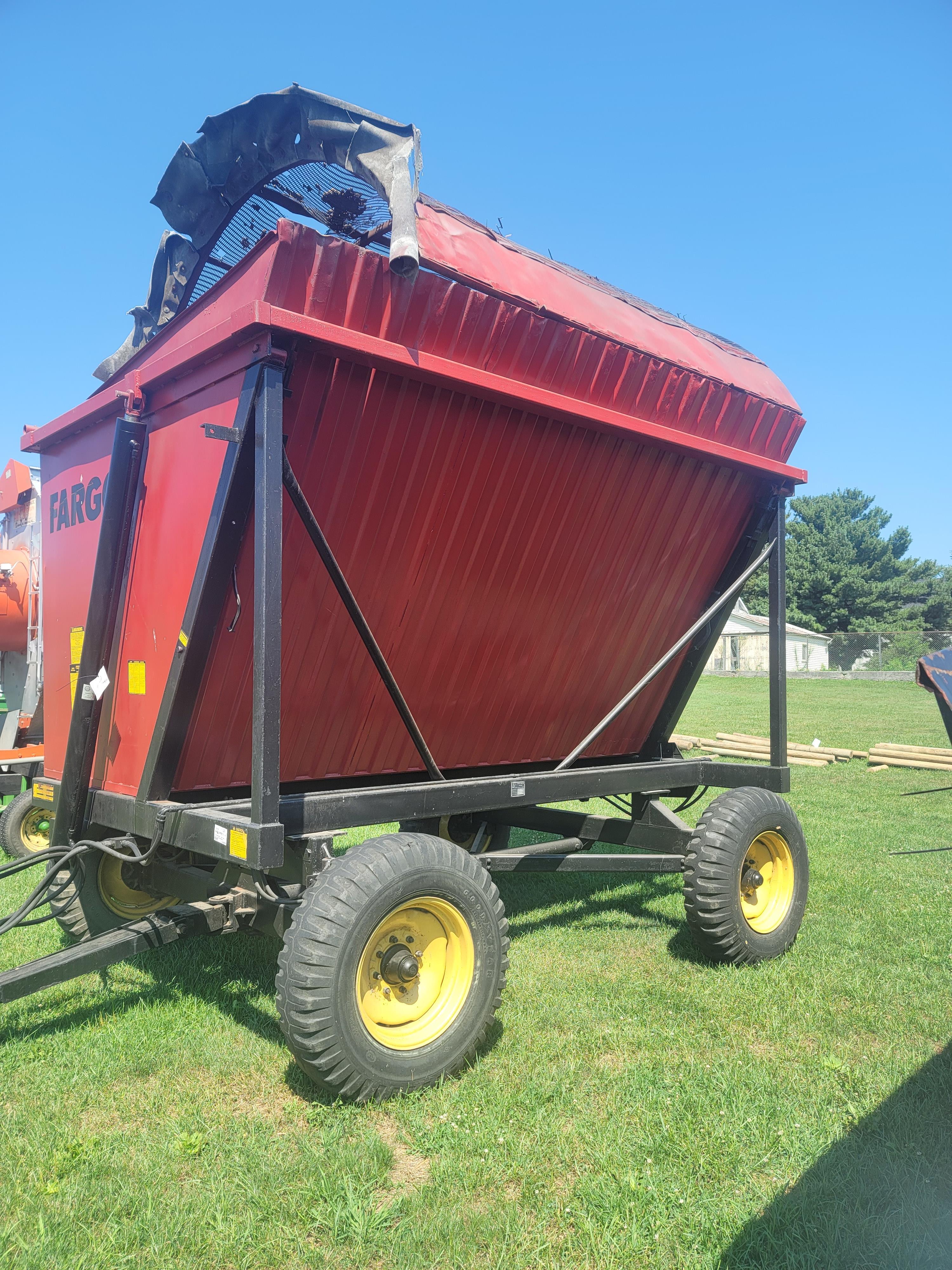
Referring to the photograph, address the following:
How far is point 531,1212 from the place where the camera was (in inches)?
104

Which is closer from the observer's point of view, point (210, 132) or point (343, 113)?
point (343, 113)

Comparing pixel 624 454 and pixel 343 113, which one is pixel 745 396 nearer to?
pixel 624 454

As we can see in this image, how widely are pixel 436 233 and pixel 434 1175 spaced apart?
3.58 metres

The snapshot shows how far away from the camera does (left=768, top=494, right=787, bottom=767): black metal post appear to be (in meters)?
5.33

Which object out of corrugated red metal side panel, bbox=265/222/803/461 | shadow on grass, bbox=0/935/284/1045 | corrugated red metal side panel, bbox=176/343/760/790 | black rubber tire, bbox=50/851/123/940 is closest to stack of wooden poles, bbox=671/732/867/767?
corrugated red metal side panel, bbox=176/343/760/790

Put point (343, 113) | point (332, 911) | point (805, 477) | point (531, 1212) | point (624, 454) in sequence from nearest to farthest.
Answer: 1. point (531, 1212)
2. point (332, 911)
3. point (343, 113)
4. point (624, 454)
5. point (805, 477)

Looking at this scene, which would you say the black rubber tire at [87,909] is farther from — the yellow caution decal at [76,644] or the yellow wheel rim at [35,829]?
the yellow wheel rim at [35,829]

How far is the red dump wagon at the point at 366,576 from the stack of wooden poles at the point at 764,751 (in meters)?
8.74

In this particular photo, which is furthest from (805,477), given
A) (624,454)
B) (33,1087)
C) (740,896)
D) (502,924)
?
(33,1087)

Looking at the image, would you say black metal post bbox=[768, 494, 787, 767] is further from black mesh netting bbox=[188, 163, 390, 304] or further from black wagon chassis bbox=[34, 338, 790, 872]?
black mesh netting bbox=[188, 163, 390, 304]

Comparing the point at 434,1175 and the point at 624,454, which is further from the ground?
the point at 624,454

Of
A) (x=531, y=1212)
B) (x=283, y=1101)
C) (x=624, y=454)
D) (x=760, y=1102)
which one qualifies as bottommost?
(x=283, y=1101)

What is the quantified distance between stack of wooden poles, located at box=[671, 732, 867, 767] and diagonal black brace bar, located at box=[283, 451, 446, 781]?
977 centimetres

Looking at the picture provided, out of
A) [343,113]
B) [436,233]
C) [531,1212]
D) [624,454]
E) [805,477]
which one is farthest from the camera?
[805,477]
